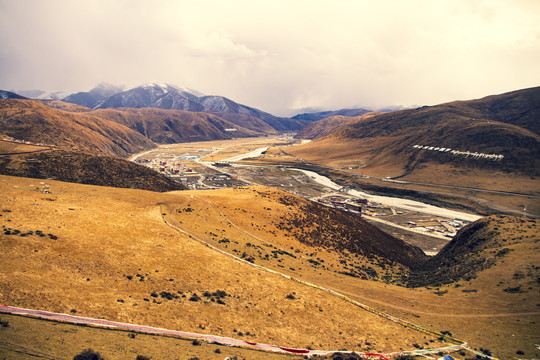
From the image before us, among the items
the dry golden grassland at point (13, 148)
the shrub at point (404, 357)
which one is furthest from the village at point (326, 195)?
the shrub at point (404, 357)

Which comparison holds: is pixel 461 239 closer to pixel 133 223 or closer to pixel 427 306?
pixel 427 306

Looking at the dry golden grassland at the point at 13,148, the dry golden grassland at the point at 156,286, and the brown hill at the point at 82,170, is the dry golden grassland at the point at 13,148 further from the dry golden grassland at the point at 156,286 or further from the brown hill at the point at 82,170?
the dry golden grassland at the point at 156,286

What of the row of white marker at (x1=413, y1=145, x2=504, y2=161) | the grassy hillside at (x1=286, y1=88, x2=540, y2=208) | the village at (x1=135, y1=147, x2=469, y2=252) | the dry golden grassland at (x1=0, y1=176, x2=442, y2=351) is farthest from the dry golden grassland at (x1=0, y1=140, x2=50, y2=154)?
the row of white marker at (x1=413, y1=145, x2=504, y2=161)

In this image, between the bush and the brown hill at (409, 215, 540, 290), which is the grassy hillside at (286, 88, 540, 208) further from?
the bush

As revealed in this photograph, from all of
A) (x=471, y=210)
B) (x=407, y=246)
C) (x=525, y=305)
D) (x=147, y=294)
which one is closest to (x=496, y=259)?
(x=525, y=305)

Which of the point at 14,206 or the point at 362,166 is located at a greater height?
the point at 362,166
